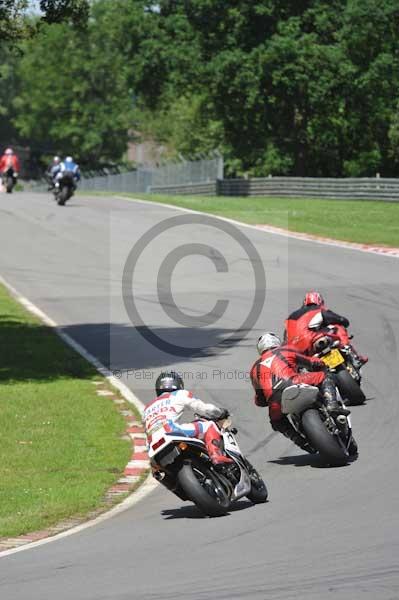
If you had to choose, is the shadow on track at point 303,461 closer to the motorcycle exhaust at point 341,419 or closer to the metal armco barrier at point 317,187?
the motorcycle exhaust at point 341,419

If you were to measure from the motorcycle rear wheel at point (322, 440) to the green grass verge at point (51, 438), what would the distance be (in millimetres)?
2168

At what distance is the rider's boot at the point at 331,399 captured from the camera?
13148mm

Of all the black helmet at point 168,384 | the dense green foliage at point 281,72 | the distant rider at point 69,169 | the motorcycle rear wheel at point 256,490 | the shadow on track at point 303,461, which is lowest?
the shadow on track at point 303,461

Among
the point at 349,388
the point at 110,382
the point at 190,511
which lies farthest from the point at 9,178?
the point at 190,511

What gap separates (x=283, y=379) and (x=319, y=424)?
2.49ft

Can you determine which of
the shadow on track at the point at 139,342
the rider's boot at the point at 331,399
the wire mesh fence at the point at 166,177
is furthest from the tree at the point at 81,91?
the rider's boot at the point at 331,399

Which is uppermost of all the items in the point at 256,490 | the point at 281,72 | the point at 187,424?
the point at 281,72

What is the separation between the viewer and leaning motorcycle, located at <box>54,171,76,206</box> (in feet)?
150

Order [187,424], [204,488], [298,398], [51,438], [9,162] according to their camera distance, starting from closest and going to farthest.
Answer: [204,488]
[187,424]
[298,398]
[51,438]
[9,162]

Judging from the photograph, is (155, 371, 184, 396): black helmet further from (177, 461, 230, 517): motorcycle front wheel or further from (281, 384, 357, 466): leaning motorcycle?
(281, 384, 357, 466): leaning motorcycle

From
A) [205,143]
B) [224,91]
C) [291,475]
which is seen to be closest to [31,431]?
[291,475]

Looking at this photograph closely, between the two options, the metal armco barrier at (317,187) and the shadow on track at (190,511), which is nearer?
the shadow on track at (190,511)

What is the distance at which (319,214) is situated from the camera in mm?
42938

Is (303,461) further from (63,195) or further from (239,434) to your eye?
(63,195)
